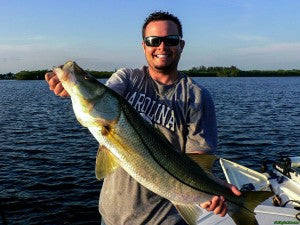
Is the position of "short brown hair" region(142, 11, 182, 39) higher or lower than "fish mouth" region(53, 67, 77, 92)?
higher

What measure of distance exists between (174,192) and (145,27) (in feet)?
6.13

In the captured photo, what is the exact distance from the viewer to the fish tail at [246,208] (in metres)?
3.73

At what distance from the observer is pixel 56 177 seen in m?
15.8

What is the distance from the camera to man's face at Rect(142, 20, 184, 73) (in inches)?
155

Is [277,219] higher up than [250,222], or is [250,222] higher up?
[250,222]

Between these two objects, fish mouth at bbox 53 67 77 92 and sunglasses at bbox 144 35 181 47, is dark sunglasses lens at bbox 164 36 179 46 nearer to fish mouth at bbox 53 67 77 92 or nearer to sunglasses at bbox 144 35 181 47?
sunglasses at bbox 144 35 181 47

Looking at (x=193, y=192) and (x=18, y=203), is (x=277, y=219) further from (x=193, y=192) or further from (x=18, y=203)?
(x=18, y=203)

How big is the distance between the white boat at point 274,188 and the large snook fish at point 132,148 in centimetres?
411

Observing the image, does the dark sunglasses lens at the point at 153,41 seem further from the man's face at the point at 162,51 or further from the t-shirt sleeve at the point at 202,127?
the t-shirt sleeve at the point at 202,127

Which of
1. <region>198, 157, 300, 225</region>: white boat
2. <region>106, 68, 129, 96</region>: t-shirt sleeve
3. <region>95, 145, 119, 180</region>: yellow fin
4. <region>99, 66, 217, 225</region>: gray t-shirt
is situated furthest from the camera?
<region>198, 157, 300, 225</region>: white boat

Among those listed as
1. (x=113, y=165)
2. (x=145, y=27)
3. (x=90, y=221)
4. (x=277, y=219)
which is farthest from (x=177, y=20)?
(x=90, y=221)

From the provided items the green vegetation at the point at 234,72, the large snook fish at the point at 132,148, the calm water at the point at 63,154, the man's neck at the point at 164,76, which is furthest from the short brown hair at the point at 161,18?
the green vegetation at the point at 234,72

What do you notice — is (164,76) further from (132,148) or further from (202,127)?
(132,148)

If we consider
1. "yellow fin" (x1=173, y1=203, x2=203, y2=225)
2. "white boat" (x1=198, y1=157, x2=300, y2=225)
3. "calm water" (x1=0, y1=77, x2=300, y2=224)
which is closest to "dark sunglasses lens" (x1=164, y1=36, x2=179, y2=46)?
"yellow fin" (x1=173, y1=203, x2=203, y2=225)
